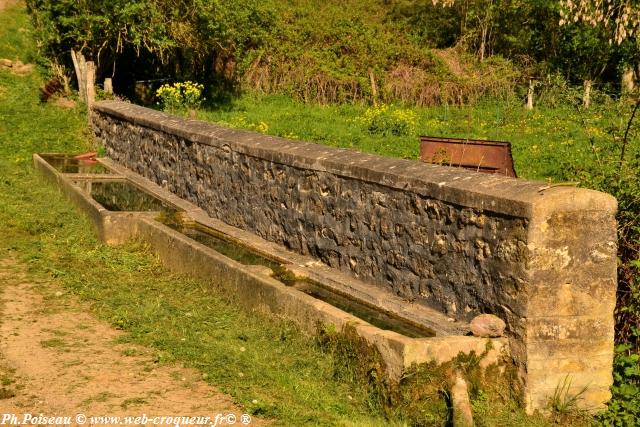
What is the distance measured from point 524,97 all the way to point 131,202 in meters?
13.5

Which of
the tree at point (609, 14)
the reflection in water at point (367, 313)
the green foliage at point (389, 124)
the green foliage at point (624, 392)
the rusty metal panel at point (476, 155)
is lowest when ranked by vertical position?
the green foliage at point (624, 392)

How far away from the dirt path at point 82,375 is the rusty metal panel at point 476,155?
5.71m

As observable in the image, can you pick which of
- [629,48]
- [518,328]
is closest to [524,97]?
[629,48]

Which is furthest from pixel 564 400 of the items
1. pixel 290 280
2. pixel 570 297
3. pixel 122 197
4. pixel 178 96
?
pixel 178 96

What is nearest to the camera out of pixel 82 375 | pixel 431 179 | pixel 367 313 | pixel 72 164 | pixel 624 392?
pixel 624 392

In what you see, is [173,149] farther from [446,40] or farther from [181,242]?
[446,40]

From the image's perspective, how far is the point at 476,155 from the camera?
12.1 meters

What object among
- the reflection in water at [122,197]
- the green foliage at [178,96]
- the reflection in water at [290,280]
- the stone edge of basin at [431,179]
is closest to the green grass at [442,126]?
the green foliage at [178,96]

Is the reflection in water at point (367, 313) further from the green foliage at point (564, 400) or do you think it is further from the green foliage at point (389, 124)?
the green foliage at point (389, 124)

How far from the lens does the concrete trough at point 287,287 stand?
19.1 ft

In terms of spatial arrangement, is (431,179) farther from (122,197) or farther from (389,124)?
(389,124)

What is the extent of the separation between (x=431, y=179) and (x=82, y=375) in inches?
113

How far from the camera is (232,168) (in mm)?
10477

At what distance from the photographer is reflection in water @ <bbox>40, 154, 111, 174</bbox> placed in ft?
47.3
